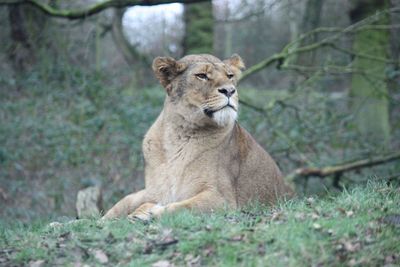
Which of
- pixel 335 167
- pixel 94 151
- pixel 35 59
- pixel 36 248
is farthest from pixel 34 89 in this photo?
pixel 36 248

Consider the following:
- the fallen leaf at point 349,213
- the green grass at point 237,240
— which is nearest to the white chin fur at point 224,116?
the green grass at point 237,240

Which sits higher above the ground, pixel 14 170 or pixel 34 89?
pixel 34 89

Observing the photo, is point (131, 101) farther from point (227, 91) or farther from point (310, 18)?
point (227, 91)

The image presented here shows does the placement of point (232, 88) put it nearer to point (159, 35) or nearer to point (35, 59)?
point (35, 59)

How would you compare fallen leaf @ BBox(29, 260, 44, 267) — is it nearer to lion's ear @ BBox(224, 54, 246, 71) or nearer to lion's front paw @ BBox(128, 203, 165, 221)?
lion's front paw @ BBox(128, 203, 165, 221)

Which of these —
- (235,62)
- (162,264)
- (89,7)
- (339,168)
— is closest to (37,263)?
(162,264)

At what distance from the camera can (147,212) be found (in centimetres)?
798

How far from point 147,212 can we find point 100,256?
1.79 m

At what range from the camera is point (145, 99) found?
17312 mm

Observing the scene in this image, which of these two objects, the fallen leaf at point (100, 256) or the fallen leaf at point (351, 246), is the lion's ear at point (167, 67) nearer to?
the fallen leaf at point (100, 256)

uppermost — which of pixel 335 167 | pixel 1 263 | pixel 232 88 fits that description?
pixel 232 88

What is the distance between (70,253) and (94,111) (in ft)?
32.6

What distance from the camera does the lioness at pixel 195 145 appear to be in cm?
806

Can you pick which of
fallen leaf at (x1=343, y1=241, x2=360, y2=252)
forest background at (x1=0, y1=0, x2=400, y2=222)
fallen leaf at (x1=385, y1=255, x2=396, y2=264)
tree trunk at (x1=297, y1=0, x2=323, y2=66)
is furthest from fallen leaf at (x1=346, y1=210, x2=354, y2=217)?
tree trunk at (x1=297, y1=0, x2=323, y2=66)
